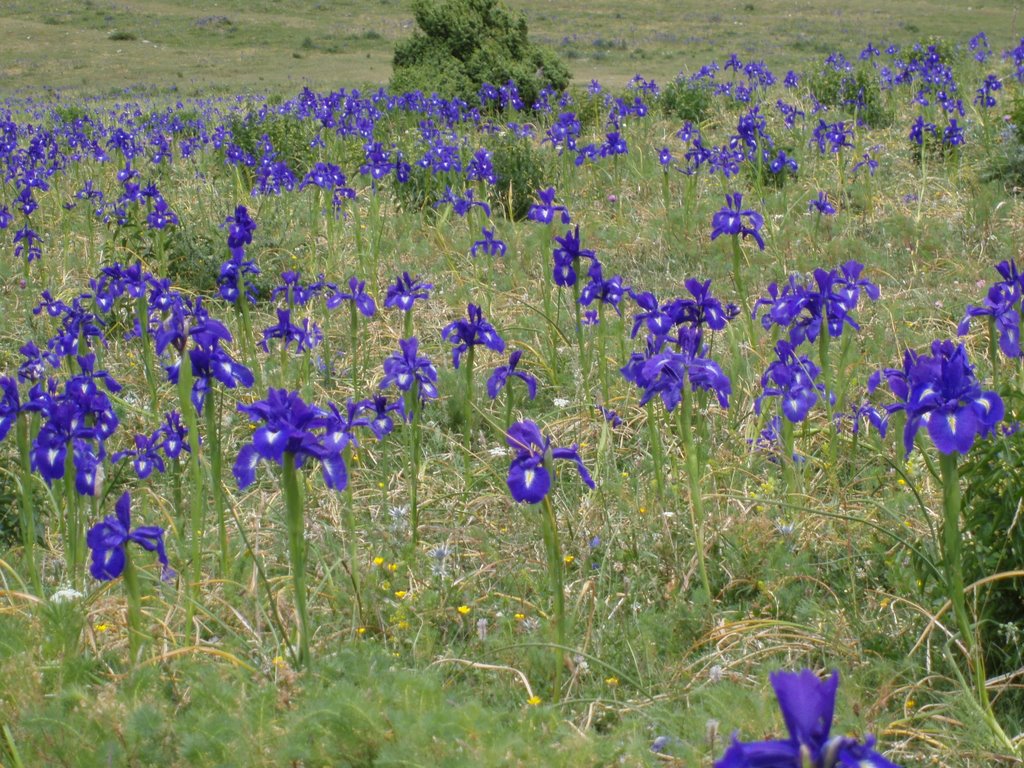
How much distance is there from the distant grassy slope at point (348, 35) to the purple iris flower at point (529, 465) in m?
23.6

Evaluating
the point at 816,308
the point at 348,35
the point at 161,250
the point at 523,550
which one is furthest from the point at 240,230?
the point at 348,35

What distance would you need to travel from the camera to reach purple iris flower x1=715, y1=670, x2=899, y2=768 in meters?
0.91

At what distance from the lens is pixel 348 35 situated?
146 ft

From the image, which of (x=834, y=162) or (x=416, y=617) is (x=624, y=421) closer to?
(x=416, y=617)

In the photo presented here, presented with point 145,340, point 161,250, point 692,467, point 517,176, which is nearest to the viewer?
point 692,467

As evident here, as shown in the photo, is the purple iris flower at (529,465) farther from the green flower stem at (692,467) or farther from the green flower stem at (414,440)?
the green flower stem at (414,440)

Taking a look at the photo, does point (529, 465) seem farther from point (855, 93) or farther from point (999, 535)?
point (855, 93)

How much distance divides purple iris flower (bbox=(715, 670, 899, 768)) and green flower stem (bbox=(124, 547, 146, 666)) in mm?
1588

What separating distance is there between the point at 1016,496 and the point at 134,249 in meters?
5.20

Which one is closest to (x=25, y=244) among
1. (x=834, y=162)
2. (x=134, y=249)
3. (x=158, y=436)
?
(x=134, y=249)

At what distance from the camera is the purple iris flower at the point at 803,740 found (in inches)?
35.9

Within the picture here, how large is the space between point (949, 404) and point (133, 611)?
1772 millimetres

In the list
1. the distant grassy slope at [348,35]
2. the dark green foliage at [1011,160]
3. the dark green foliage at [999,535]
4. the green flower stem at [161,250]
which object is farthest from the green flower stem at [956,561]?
the distant grassy slope at [348,35]

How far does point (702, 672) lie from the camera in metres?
2.45
